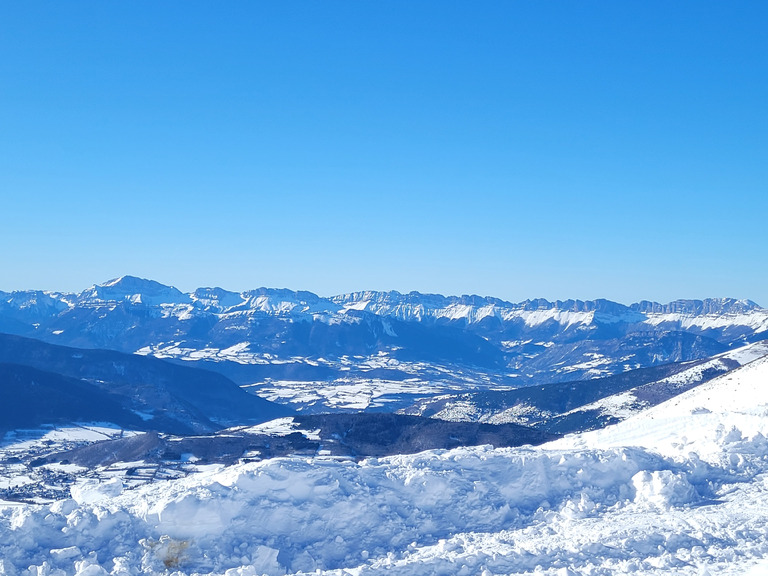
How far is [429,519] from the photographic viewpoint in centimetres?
2502

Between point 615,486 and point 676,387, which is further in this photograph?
point 676,387

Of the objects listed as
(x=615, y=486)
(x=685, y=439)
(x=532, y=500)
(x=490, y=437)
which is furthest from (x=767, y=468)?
(x=490, y=437)

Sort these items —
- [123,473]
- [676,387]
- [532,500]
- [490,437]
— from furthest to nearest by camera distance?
[676,387], [490,437], [123,473], [532,500]

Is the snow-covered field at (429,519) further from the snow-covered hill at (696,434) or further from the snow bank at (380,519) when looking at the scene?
the snow-covered hill at (696,434)

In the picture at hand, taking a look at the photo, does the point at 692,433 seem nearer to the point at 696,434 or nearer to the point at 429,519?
the point at 696,434

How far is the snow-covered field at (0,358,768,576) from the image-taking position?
839 inches

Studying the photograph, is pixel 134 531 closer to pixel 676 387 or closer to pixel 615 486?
pixel 615 486

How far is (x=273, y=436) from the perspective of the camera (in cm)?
12369

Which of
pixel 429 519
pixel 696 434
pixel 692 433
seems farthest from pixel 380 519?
pixel 692 433

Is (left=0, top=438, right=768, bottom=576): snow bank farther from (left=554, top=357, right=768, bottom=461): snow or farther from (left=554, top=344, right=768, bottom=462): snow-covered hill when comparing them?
(left=554, top=357, right=768, bottom=461): snow

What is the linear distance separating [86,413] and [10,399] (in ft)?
67.1

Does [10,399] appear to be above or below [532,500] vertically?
below

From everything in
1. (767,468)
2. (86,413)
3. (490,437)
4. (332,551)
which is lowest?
(86,413)

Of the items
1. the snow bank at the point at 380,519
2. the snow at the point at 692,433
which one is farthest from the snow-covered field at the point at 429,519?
the snow at the point at 692,433
